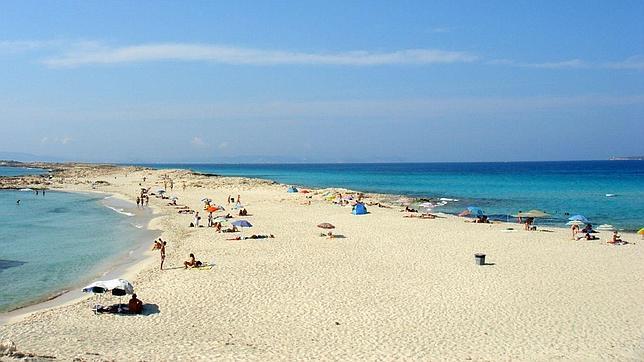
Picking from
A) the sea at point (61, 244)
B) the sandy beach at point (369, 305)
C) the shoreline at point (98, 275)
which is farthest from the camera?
the sea at point (61, 244)

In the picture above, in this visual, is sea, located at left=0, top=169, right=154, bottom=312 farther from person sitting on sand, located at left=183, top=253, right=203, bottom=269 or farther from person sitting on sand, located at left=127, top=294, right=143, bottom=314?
person sitting on sand, located at left=127, top=294, right=143, bottom=314

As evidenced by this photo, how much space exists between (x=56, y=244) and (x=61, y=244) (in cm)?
26

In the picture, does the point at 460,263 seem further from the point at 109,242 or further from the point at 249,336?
the point at 109,242

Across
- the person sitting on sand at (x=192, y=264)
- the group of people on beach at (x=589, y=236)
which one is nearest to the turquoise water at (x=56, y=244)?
the person sitting on sand at (x=192, y=264)

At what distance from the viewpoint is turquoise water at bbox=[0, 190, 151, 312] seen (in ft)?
60.4

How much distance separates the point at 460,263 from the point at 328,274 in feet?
18.0

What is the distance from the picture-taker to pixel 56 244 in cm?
2659

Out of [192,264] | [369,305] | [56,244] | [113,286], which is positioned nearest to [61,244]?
[56,244]

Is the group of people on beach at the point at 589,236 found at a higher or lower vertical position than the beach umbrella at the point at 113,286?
higher

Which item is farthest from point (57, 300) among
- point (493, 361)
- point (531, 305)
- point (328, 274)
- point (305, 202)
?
point (305, 202)

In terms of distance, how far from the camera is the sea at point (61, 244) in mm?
18339

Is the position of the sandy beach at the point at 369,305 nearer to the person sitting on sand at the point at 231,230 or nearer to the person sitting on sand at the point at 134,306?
the person sitting on sand at the point at 134,306

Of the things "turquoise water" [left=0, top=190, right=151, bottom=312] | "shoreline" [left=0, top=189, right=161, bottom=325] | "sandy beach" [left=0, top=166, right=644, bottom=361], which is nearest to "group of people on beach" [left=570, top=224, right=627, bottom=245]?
"sandy beach" [left=0, top=166, right=644, bottom=361]

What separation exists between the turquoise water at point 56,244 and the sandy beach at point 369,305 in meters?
2.06
